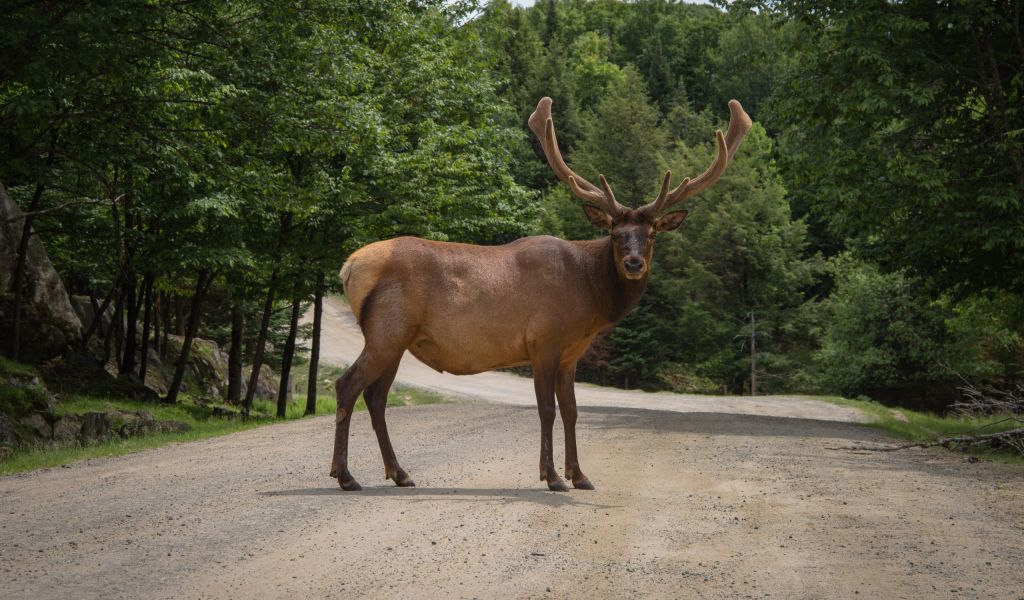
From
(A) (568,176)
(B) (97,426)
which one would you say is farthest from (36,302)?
(A) (568,176)

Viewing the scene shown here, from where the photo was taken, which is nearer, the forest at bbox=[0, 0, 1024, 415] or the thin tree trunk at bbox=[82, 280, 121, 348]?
the forest at bbox=[0, 0, 1024, 415]

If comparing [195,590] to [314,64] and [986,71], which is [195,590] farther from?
[986,71]

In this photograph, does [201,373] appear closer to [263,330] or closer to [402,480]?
[263,330]

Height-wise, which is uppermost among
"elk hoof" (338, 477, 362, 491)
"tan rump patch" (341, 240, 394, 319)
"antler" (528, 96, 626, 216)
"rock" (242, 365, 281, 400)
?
"antler" (528, 96, 626, 216)

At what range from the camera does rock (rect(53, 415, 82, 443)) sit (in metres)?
15.8

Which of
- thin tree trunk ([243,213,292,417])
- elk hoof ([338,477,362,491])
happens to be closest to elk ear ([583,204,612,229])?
elk hoof ([338,477,362,491])

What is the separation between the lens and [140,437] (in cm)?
1658

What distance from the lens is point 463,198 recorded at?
24562mm

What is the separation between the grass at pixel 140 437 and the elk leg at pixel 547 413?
6.93 meters

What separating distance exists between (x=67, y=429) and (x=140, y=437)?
1.13m

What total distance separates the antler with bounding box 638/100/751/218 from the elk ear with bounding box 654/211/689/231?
0.31 ft

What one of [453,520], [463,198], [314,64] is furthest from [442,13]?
[453,520]

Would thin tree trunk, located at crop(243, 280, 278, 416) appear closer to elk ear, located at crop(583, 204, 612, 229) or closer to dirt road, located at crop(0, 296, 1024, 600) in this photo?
dirt road, located at crop(0, 296, 1024, 600)

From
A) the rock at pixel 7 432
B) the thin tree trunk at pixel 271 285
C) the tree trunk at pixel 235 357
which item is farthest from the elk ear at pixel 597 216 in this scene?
the tree trunk at pixel 235 357
